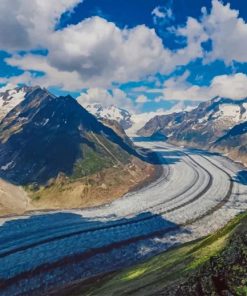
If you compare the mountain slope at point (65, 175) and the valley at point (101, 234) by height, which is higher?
the mountain slope at point (65, 175)

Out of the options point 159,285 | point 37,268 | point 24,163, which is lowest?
point 37,268

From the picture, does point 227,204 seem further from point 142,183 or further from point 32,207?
point 32,207

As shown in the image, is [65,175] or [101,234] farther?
[65,175]

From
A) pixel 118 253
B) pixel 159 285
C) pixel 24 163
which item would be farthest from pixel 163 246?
pixel 24 163

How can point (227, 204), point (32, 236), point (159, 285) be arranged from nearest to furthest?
point (159, 285), point (32, 236), point (227, 204)

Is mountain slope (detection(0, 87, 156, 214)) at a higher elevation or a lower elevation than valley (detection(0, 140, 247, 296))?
higher

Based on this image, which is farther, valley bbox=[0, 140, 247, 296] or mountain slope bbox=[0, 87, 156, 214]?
mountain slope bbox=[0, 87, 156, 214]

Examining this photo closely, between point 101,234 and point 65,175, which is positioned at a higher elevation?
point 65,175

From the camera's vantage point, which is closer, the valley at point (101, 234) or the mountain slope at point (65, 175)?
the valley at point (101, 234)
